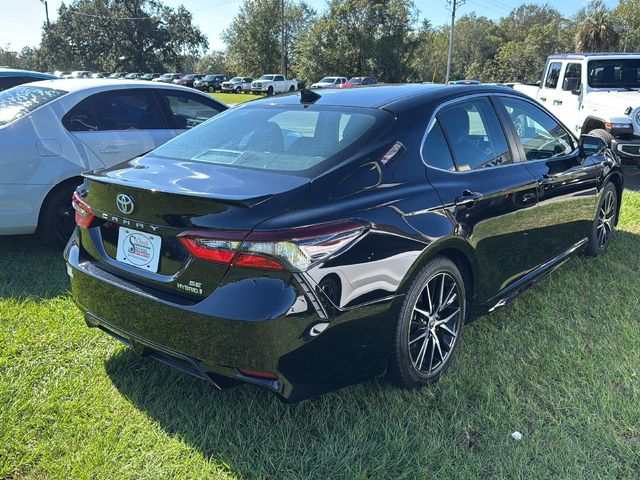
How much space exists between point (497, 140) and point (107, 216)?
2423 millimetres

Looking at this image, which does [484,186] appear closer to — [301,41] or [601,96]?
[601,96]

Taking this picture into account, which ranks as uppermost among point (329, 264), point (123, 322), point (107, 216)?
point (107, 216)

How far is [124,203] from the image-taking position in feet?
8.00

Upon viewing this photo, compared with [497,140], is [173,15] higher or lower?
higher

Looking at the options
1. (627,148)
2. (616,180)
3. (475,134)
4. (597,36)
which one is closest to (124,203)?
(475,134)

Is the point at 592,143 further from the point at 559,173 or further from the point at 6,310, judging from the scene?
the point at 6,310

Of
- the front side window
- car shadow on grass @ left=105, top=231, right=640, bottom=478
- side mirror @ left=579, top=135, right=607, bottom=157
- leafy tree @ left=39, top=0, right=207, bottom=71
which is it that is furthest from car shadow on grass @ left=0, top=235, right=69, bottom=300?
leafy tree @ left=39, top=0, right=207, bottom=71

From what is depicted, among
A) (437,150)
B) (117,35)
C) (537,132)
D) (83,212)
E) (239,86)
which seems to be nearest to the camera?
(83,212)

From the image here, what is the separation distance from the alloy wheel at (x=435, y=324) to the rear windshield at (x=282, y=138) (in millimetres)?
842

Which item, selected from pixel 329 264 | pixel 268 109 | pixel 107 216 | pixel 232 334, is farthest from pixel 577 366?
pixel 107 216

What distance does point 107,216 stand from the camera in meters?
2.57

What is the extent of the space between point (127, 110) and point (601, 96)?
6.99 m

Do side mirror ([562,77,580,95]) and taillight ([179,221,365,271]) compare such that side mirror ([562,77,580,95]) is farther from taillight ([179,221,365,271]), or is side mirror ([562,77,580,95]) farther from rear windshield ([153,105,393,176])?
taillight ([179,221,365,271])

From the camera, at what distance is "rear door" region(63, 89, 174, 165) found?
490 cm
